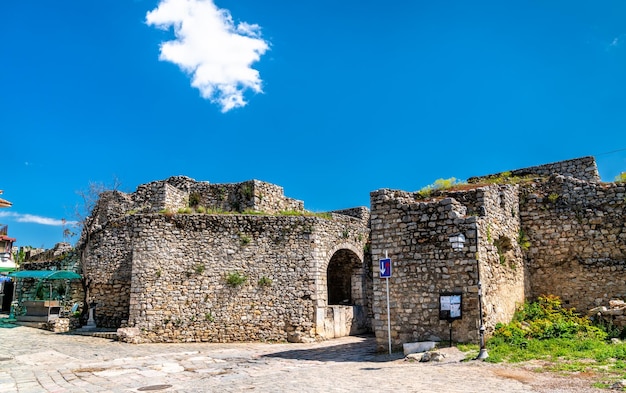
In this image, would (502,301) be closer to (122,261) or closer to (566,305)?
(566,305)

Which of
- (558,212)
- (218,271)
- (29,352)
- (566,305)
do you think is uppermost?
(558,212)

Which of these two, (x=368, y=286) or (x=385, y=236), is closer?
(x=385, y=236)

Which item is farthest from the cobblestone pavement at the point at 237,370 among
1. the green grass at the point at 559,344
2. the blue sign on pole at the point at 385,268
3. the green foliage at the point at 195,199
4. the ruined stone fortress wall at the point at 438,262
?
the green foliage at the point at 195,199

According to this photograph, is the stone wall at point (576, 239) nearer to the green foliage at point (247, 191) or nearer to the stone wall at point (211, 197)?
the stone wall at point (211, 197)

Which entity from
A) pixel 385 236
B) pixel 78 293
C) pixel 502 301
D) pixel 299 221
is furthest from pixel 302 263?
pixel 78 293

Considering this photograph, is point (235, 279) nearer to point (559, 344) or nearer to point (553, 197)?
point (559, 344)

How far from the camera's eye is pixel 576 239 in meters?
14.5

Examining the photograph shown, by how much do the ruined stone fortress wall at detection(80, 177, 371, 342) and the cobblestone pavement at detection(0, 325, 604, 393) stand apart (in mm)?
1546

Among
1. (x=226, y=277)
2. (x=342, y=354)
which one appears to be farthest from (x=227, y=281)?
(x=342, y=354)

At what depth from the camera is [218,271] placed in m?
19.1

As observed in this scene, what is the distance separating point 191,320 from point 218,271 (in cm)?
219

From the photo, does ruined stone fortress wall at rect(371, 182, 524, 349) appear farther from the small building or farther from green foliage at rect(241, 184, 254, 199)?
the small building

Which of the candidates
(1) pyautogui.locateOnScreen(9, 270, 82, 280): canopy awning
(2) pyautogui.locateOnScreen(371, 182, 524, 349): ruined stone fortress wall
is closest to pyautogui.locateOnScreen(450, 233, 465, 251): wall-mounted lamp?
(2) pyautogui.locateOnScreen(371, 182, 524, 349): ruined stone fortress wall

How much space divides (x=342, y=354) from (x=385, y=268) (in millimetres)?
3086
